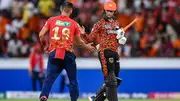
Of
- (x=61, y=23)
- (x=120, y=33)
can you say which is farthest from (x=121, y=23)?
(x=61, y=23)

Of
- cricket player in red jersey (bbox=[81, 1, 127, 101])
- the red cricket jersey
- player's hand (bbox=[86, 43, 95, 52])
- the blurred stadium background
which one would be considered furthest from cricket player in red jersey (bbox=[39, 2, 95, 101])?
the blurred stadium background

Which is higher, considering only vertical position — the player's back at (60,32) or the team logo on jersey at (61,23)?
the team logo on jersey at (61,23)

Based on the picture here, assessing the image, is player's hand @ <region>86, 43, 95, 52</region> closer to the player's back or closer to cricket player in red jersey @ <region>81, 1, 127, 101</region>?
cricket player in red jersey @ <region>81, 1, 127, 101</region>

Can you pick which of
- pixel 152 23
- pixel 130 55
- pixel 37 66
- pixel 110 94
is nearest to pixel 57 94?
pixel 37 66

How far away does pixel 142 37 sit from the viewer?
82.7 feet

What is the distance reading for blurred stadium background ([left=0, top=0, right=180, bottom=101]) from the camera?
79.8 feet

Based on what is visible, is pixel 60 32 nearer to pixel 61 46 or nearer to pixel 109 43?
pixel 61 46

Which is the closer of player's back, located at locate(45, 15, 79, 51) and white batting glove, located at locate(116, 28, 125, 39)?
player's back, located at locate(45, 15, 79, 51)

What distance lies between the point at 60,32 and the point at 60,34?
4 cm

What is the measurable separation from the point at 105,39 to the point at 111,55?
15.3 inches

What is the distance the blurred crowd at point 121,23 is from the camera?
24828 mm

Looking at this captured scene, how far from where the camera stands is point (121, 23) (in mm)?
25438

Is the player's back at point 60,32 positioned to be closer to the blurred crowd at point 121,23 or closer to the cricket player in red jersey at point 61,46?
the cricket player in red jersey at point 61,46

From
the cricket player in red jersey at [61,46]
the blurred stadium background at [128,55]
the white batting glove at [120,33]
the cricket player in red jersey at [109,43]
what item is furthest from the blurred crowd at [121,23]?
the cricket player in red jersey at [61,46]
